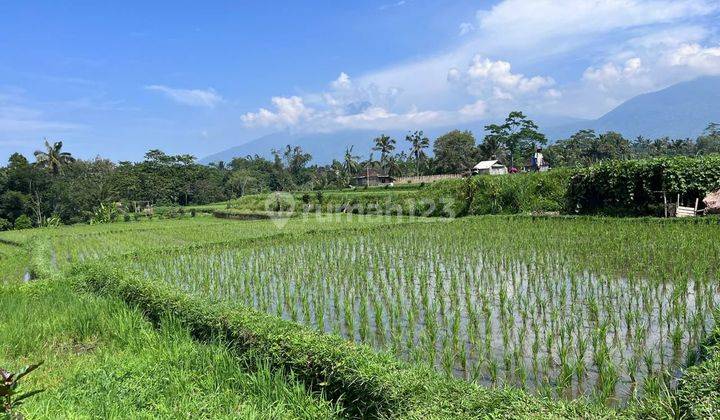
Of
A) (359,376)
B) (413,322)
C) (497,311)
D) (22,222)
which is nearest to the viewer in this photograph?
(359,376)

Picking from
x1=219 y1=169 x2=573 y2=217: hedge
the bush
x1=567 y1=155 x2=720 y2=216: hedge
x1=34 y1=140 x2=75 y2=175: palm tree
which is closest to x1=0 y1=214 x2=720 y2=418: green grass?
x1=567 y1=155 x2=720 y2=216: hedge

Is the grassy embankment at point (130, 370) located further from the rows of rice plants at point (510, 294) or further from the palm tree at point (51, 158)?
the palm tree at point (51, 158)

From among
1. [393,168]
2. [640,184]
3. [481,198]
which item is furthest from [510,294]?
[393,168]

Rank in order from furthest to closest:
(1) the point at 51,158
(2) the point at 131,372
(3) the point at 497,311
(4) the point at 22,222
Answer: (1) the point at 51,158 < (4) the point at 22,222 < (3) the point at 497,311 < (2) the point at 131,372

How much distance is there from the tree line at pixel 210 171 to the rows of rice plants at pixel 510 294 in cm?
2893

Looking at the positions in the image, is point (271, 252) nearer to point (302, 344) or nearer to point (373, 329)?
point (373, 329)

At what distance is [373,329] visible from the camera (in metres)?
5.08

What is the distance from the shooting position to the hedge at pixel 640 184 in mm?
13633

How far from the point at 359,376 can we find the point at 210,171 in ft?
184

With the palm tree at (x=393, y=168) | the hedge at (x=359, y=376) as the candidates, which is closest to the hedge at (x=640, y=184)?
the hedge at (x=359, y=376)

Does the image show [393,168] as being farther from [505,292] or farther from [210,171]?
[505,292]

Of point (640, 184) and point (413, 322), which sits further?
point (640, 184)

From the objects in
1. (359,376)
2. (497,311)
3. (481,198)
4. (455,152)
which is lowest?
(497,311)

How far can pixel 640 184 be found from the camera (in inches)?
581
